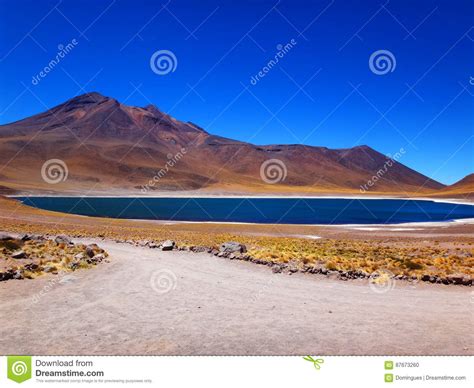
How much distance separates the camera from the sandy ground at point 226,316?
7.29 m

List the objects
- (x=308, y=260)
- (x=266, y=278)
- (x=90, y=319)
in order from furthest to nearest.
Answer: (x=308, y=260) < (x=266, y=278) < (x=90, y=319)

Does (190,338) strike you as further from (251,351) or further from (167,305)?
(167,305)

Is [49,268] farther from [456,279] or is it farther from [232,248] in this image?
[456,279]

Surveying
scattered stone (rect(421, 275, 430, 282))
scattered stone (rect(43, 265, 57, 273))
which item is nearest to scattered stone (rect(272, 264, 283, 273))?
scattered stone (rect(421, 275, 430, 282))

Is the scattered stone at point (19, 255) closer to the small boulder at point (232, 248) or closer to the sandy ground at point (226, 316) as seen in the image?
the sandy ground at point (226, 316)

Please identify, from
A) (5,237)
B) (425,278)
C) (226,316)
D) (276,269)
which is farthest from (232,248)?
(5,237)

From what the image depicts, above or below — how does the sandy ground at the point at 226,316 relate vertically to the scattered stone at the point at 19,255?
below

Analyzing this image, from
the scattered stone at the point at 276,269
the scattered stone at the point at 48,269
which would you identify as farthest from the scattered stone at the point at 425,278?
the scattered stone at the point at 48,269

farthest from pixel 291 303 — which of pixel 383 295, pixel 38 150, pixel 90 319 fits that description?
pixel 38 150

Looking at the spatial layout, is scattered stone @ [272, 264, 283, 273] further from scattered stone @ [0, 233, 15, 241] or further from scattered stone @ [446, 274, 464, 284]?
scattered stone @ [0, 233, 15, 241]

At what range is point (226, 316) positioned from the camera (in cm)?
916

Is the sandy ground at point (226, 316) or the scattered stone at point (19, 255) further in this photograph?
the scattered stone at point (19, 255)

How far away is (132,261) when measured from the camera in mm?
16828
